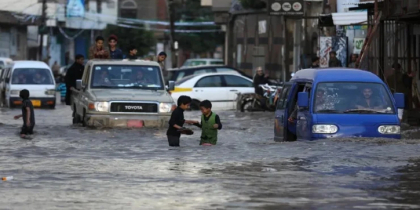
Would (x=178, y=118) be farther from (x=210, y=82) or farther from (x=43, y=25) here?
(x=43, y=25)

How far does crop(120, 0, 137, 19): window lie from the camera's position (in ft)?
310

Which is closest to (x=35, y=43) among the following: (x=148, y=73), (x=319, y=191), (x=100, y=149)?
(x=148, y=73)

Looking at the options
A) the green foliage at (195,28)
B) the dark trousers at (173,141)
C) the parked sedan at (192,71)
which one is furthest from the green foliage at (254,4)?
the green foliage at (195,28)

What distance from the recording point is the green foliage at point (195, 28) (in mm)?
90500

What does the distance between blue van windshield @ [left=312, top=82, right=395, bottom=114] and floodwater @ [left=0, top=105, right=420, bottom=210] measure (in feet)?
2.29

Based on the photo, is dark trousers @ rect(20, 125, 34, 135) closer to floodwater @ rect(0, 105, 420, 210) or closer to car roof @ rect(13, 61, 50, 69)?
floodwater @ rect(0, 105, 420, 210)

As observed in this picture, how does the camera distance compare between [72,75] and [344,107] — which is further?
[72,75]

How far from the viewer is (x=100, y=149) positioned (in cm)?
1802

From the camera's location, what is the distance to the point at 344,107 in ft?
56.9


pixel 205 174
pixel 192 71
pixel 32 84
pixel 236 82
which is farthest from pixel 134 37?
pixel 205 174

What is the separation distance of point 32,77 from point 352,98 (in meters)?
22.4

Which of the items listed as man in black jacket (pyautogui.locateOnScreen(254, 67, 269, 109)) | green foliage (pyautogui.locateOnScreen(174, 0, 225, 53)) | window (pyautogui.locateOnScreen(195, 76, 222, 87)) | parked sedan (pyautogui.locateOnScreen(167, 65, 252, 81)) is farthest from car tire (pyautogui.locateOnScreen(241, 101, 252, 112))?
green foliage (pyautogui.locateOnScreen(174, 0, 225, 53))

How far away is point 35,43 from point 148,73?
191 feet

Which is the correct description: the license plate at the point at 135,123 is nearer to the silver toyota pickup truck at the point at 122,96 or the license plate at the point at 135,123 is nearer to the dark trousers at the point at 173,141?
the silver toyota pickup truck at the point at 122,96
